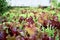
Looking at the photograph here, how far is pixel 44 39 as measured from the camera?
2652mm

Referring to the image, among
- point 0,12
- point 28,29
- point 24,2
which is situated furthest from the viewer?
point 24,2

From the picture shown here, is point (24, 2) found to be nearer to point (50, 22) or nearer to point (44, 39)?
point (50, 22)

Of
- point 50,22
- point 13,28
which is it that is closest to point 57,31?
point 50,22

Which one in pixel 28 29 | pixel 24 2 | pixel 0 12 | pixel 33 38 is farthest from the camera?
pixel 24 2

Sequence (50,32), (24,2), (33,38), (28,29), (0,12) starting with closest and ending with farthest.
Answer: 1. (33,38)
2. (28,29)
3. (50,32)
4. (0,12)
5. (24,2)

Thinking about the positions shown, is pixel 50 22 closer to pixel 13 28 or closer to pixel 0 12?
pixel 13 28

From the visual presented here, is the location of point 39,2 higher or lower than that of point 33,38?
lower

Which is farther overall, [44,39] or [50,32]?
[50,32]

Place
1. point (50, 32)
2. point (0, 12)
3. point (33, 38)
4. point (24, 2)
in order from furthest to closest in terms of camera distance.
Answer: point (24, 2) → point (0, 12) → point (50, 32) → point (33, 38)

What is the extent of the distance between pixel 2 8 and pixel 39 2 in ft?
17.7

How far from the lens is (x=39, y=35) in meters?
2.64

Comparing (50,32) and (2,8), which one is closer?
(50,32)

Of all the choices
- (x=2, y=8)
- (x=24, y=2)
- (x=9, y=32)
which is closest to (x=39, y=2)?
(x=24, y=2)

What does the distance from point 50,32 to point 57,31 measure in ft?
0.30
